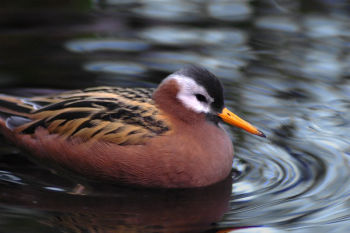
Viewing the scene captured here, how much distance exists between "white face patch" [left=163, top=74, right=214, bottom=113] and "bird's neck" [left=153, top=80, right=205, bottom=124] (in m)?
0.04

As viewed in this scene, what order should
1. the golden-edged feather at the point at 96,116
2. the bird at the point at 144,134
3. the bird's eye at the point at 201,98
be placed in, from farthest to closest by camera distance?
the bird's eye at the point at 201,98 → the golden-edged feather at the point at 96,116 → the bird at the point at 144,134

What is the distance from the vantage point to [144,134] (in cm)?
752

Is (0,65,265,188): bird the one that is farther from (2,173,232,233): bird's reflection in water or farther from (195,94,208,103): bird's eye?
(2,173,232,233): bird's reflection in water

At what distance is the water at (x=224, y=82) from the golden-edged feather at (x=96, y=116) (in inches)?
18.0

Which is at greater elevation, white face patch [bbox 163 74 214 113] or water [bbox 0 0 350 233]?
white face patch [bbox 163 74 214 113]

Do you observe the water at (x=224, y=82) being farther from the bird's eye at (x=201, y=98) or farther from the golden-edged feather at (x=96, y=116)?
the bird's eye at (x=201, y=98)

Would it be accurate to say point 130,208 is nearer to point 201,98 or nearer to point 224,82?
point 201,98

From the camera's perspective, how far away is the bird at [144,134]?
7.44 m

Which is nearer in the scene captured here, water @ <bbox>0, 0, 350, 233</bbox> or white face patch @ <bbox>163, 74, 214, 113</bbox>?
water @ <bbox>0, 0, 350, 233</bbox>

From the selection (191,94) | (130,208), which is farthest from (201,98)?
(130,208)

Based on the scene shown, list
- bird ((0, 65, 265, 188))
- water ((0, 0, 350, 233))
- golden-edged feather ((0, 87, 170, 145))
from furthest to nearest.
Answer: golden-edged feather ((0, 87, 170, 145)) < bird ((0, 65, 265, 188)) < water ((0, 0, 350, 233))

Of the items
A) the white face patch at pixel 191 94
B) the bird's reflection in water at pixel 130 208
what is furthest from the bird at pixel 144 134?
the bird's reflection in water at pixel 130 208

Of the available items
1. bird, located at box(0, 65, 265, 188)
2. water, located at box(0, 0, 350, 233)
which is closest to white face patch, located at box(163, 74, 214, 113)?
bird, located at box(0, 65, 265, 188)

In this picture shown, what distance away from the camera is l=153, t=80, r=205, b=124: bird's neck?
25.4 feet
